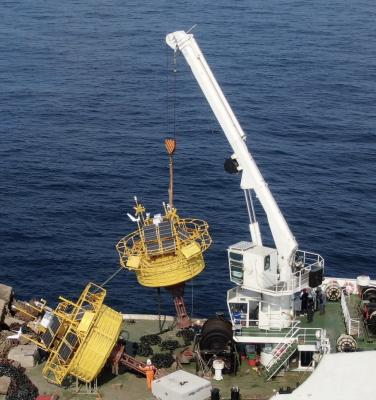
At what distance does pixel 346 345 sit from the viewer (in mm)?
46500

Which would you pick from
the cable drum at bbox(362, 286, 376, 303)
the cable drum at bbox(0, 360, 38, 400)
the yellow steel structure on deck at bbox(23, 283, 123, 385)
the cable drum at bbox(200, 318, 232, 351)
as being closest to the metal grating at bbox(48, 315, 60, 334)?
the yellow steel structure on deck at bbox(23, 283, 123, 385)

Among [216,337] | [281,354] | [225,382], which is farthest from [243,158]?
[225,382]

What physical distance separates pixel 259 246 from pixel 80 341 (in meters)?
12.2

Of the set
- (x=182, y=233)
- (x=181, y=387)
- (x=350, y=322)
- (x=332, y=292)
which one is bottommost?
(x=181, y=387)

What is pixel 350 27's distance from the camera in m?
160

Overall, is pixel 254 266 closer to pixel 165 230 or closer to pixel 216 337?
pixel 216 337

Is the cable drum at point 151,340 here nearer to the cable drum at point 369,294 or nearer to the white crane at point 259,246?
the white crane at point 259,246

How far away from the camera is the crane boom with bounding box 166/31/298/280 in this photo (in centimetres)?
4858

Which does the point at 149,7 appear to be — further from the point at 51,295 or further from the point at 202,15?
the point at 51,295

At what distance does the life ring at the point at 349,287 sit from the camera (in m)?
54.6

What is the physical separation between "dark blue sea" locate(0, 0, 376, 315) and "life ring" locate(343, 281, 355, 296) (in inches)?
697

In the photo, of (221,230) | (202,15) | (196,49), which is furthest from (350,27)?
(196,49)

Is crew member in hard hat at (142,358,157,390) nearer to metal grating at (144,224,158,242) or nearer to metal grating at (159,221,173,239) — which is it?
metal grating at (144,224,158,242)

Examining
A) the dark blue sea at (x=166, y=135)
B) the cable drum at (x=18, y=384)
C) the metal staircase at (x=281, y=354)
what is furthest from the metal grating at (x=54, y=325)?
the dark blue sea at (x=166, y=135)
